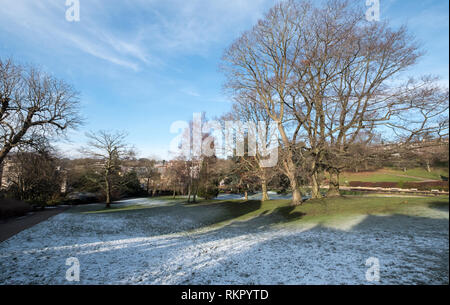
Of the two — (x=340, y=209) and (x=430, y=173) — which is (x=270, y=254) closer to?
(x=430, y=173)

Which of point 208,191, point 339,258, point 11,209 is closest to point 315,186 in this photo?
point 339,258

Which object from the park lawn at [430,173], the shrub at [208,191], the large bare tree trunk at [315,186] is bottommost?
the shrub at [208,191]

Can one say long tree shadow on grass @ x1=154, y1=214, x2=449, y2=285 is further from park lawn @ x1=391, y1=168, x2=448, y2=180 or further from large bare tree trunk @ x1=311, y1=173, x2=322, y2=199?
large bare tree trunk @ x1=311, y1=173, x2=322, y2=199

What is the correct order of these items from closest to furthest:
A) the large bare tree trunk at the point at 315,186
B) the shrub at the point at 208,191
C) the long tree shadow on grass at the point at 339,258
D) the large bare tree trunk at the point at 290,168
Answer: the long tree shadow on grass at the point at 339,258
the large bare tree trunk at the point at 290,168
the large bare tree trunk at the point at 315,186
the shrub at the point at 208,191

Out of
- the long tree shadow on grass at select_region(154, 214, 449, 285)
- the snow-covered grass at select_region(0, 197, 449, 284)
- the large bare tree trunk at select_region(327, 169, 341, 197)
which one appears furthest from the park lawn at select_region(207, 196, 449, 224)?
the large bare tree trunk at select_region(327, 169, 341, 197)

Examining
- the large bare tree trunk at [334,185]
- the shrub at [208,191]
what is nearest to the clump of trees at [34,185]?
the shrub at [208,191]

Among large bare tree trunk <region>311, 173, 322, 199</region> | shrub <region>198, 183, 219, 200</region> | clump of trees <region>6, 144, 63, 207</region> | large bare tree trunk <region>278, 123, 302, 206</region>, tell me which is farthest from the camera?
shrub <region>198, 183, 219, 200</region>

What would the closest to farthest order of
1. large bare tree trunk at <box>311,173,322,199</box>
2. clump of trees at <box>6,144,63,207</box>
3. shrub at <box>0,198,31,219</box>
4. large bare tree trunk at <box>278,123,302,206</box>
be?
large bare tree trunk at <box>278,123,302,206</box> → shrub at <box>0,198,31,219</box> → large bare tree trunk at <box>311,173,322,199</box> → clump of trees at <box>6,144,63,207</box>

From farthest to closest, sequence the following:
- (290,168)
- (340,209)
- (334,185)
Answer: (334,185) < (290,168) < (340,209)

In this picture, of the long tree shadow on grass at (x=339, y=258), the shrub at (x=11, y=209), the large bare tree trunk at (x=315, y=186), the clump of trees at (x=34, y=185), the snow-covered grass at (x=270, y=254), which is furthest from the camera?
the clump of trees at (x=34, y=185)

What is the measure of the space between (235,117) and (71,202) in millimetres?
29117

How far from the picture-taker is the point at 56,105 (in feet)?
53.9

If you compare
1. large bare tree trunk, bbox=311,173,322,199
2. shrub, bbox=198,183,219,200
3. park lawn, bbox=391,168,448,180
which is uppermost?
park lawn, bbox=391,168,448,180

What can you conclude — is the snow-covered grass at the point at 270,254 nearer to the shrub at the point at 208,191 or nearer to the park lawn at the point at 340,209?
the park lawn at the point at 340,209
